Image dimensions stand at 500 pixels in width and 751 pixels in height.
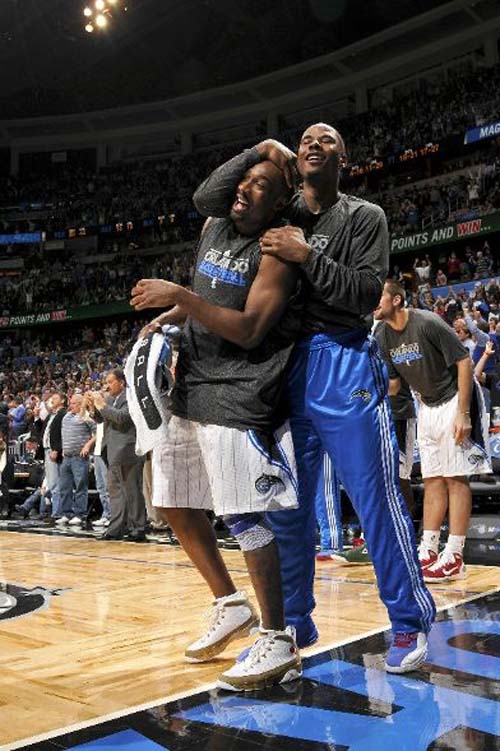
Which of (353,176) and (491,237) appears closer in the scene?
(491,237)

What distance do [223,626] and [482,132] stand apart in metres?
20.2

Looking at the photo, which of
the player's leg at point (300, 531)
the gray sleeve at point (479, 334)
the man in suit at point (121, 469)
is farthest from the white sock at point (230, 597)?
the gray sleeve at point (479, 334)

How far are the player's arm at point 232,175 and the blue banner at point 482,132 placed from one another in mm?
19174

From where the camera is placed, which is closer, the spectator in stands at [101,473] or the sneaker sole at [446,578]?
the sneaker sole at [446,578]

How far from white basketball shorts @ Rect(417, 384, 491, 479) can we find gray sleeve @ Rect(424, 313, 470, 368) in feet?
0.70

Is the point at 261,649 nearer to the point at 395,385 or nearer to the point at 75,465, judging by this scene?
the point at 395,385

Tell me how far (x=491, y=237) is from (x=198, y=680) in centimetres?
1982

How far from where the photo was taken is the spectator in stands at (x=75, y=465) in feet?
29.1

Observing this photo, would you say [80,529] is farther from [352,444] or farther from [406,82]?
[406,82]

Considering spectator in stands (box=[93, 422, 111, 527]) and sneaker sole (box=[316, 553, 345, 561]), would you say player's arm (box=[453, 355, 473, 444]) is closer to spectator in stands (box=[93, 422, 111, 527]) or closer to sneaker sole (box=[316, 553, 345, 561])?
sneaker sole (box=[316, 553, 345, 561])

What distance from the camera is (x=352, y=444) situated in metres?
2.38

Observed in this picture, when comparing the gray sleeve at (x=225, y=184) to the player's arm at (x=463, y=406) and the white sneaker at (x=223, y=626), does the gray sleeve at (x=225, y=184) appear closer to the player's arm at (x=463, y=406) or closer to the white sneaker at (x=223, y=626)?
the white sneaker at (x=223, y=626)

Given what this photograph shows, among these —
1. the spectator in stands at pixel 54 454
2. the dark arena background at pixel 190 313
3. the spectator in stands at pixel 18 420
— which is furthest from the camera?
the spectator in stands at pixel 18 420

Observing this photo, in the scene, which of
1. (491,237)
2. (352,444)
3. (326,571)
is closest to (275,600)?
(352,444)
